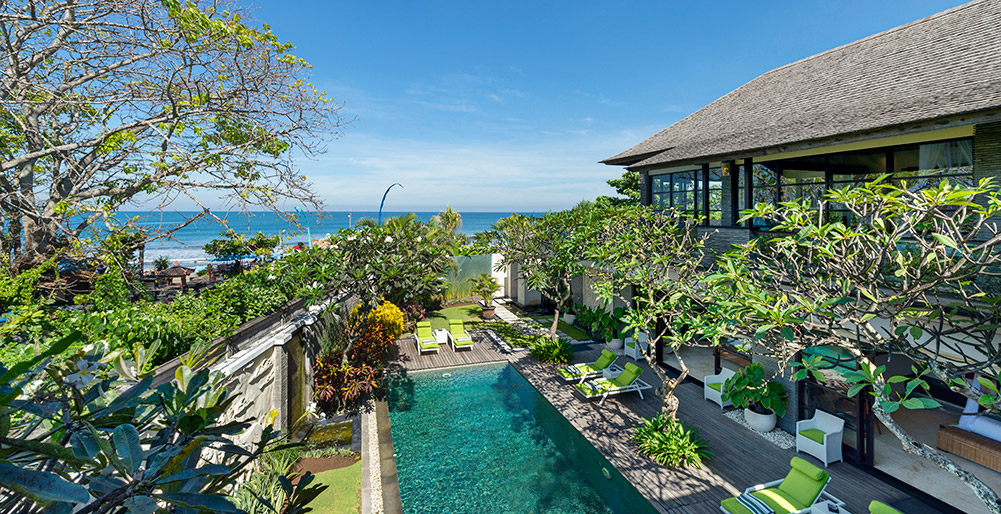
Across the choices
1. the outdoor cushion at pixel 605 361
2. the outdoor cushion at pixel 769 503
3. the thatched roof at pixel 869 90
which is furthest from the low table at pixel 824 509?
the outdoor cushion at pixel 605 361

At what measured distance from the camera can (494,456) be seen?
30.8 ft

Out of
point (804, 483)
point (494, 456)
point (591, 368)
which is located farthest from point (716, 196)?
point (494, 456)

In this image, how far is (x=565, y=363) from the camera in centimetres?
1458

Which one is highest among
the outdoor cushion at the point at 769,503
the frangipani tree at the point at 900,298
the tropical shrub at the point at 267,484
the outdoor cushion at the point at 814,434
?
the frangipani tree at the point at 900,298

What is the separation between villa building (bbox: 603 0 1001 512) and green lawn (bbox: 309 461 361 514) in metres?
9.31

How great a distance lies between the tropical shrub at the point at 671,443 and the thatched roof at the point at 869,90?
653 centimetres

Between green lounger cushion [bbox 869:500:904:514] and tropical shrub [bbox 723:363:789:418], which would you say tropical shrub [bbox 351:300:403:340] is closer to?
tropical shrub [bbox 723:363:789:418]

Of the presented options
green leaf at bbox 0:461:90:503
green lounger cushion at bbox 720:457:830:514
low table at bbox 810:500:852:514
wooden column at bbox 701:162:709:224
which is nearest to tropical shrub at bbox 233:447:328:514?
green leaf at bbox 0:461:90:503

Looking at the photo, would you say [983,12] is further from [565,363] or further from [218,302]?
[218,302]

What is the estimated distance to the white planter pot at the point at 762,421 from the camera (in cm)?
966

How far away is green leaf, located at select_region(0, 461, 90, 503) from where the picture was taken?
1.06 meters

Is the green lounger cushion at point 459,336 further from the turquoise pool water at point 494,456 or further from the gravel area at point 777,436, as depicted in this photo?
the gravel area at point 777,436

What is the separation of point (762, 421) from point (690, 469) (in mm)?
2626

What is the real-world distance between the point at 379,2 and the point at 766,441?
19.0 metres
